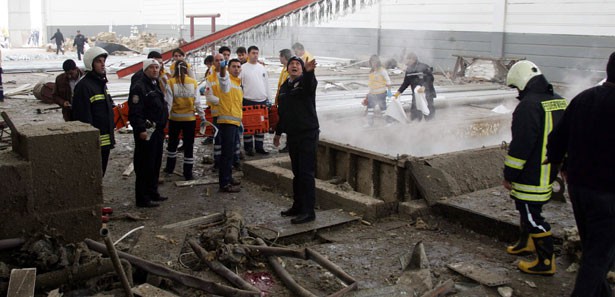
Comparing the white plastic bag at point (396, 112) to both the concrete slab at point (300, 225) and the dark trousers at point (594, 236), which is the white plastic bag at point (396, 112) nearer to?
the concrete slab at point (300, 225)

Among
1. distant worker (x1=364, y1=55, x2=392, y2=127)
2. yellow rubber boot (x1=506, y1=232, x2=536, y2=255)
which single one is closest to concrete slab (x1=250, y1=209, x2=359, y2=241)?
yellow rubber boot (x1=506, y1=232, x2=536, y2=255)

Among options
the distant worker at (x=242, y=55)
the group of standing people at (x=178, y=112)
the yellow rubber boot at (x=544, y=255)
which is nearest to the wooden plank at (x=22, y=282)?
the group of standing people at (x=178, y=112)

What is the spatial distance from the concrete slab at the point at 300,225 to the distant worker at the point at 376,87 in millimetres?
5478

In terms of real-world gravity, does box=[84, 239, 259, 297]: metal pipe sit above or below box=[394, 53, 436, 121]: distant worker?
below

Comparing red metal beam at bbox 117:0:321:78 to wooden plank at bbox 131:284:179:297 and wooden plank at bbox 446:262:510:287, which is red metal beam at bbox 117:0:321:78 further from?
wooden plank at bbox 131:284:179:297

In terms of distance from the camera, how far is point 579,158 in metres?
4.26

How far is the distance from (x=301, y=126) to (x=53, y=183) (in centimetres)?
256

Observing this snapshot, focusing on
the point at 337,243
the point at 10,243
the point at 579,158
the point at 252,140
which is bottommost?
the point at 337,243

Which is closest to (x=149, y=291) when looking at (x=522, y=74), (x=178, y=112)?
(x=522, y=74)

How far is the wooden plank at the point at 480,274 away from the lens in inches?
198

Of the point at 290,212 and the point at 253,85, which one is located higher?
the point at 253,85

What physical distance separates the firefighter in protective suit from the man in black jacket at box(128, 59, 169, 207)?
3.99 meters

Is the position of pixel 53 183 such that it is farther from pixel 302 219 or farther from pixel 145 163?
pixel 302 219

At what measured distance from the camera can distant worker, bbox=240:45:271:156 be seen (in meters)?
9.78
